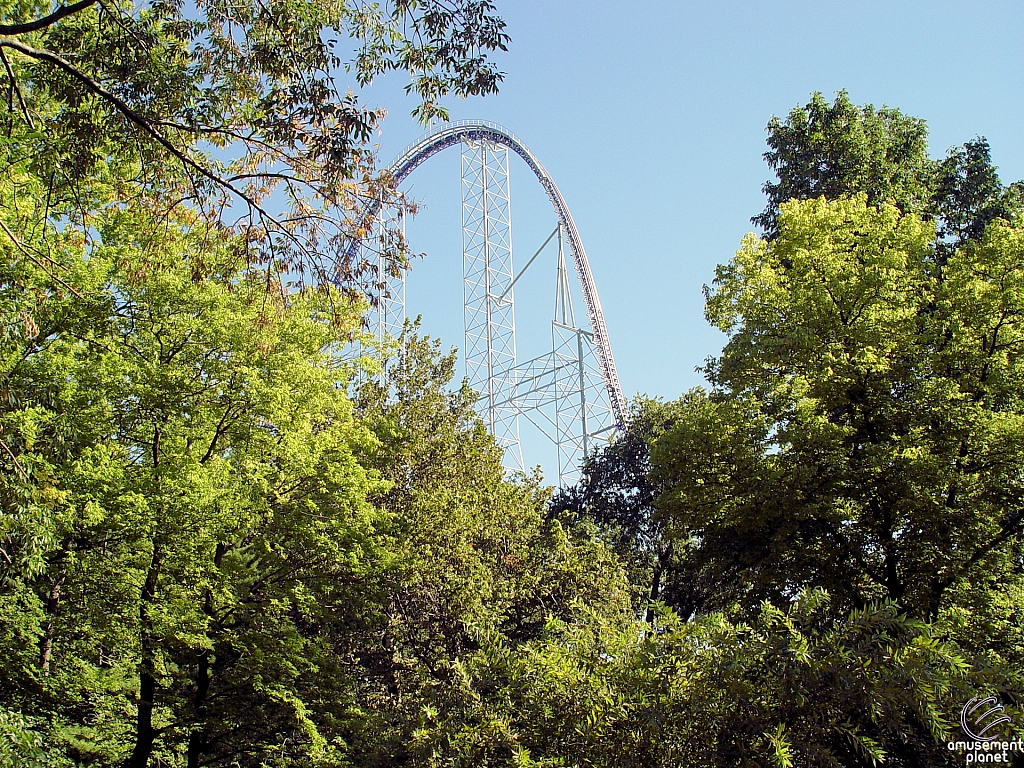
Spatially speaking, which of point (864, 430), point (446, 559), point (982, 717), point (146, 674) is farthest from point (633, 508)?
point (982, 717)

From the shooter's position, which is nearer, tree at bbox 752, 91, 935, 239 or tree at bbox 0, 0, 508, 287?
tree at bbox 0, 0, 508, 287

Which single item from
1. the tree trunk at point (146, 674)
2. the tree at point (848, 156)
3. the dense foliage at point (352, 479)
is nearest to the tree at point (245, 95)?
the dense foliage at point (352, 479)

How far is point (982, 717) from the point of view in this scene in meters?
5.59

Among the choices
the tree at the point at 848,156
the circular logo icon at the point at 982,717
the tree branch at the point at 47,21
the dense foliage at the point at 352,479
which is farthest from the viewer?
the tree at the point at 848,156

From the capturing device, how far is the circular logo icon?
5504 millimetres

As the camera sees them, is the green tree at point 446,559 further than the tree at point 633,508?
No

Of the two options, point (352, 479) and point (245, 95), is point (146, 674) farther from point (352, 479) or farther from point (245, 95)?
point (245, 95)

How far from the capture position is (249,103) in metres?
6.91

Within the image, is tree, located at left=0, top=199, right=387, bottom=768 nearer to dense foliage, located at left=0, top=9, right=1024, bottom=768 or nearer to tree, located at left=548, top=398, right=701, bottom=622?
dense foliage, located at left=0, top=9, right=1024, bottom=768

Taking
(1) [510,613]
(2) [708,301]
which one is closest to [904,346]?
(2) [708,301]

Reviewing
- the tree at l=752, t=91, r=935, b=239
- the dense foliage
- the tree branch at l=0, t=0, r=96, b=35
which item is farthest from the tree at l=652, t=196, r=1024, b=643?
the tree branch at l=0, t=0, r=96, b=35

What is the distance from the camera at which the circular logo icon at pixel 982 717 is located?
550cm

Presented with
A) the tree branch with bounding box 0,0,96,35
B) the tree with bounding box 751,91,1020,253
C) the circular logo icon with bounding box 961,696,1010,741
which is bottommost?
the circular logo icon with bounding box 961,696,1010,741

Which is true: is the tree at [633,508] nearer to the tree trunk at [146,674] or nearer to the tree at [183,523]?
the tree at [183,523]
